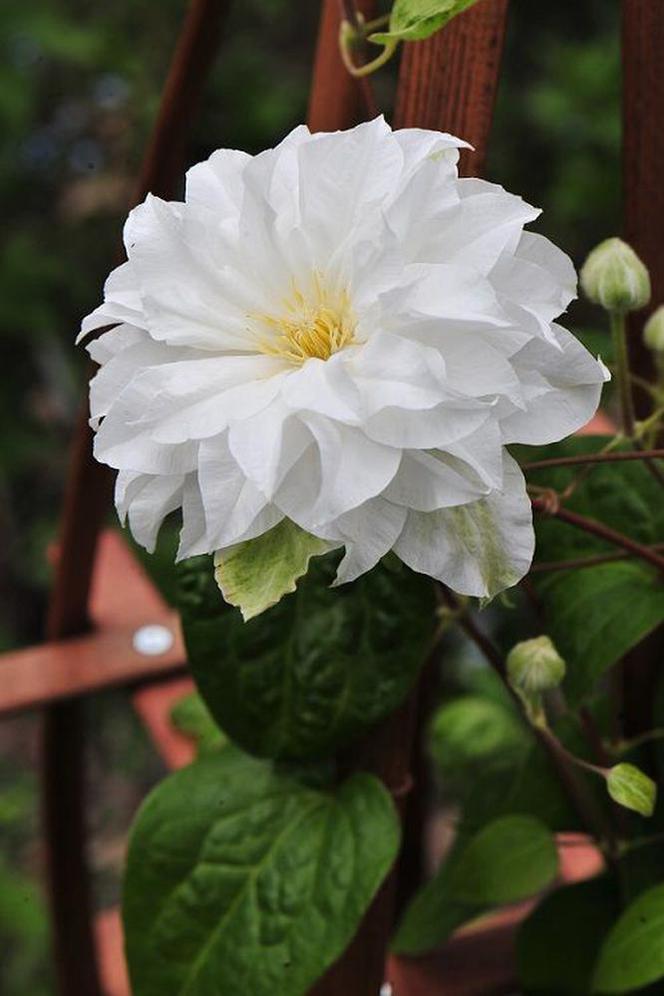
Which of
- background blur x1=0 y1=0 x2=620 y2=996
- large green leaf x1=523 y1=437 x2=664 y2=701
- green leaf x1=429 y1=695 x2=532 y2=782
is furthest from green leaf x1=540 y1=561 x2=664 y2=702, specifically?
background blur x1=0 y1=0 x2=620 y2=996

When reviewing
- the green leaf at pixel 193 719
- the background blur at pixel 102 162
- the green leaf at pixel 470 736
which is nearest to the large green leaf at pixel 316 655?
the green leaf at pixel 193 719

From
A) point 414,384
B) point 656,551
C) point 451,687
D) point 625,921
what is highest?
point 414,384

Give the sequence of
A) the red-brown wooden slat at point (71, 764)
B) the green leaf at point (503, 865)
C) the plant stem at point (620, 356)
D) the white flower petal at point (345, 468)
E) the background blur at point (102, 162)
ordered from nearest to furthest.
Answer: the white flower petal at point (345, 468) → the plant stem at point (620, 356) → the green leaf at point (503, 865) → the red-brown wooden slat at point (71, 764) → the background blur at point (102, 162)

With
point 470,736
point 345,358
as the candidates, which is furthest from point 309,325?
point 470,736

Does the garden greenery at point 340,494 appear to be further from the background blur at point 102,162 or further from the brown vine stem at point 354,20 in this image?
the background blur at point 102,162

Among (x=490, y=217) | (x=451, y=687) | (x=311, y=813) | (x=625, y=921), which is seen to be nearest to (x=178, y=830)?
(x=311, y=813)

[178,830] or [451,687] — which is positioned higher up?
[178,830]

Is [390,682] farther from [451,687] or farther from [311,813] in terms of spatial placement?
[451,687]

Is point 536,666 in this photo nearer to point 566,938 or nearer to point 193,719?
point 566,938
